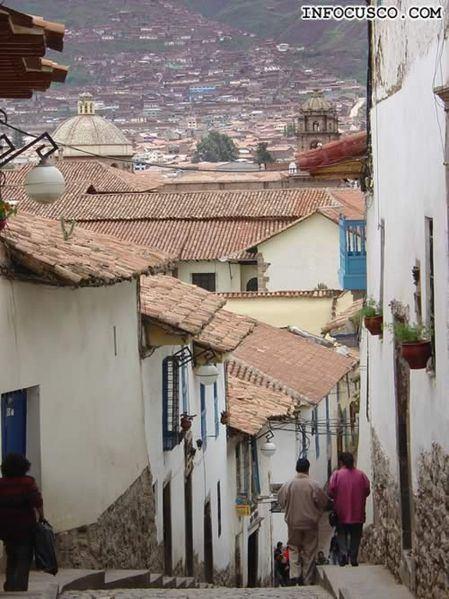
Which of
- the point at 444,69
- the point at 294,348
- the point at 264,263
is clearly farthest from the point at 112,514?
the point at 264,263

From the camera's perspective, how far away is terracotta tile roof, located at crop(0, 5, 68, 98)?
9523mm

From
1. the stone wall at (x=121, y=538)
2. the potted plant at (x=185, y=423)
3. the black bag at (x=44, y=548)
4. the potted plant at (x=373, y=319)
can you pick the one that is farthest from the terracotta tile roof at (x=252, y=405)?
the black bag at (x=44, y=548)

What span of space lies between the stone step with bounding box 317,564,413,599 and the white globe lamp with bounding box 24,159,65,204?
4071 mm

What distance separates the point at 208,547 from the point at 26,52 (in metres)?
12.9

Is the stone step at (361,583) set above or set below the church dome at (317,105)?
below

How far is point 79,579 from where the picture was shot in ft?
41.7

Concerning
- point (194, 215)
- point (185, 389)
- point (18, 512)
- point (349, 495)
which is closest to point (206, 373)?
point (185, 389)

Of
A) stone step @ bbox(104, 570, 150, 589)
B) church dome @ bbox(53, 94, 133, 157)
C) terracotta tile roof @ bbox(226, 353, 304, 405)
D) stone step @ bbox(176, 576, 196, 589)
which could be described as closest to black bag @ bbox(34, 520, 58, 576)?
stone step @ bbox(104, 570, 150, 589)

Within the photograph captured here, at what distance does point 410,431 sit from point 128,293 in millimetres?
4138

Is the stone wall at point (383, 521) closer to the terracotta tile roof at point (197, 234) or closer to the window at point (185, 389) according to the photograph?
the window at point (185, 389)

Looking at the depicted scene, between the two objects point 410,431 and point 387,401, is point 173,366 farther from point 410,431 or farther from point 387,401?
point 410,431

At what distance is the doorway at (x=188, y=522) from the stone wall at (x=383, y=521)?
2.69m

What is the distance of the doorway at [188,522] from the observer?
64.5ft

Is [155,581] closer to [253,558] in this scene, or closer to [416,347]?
[416,347]
